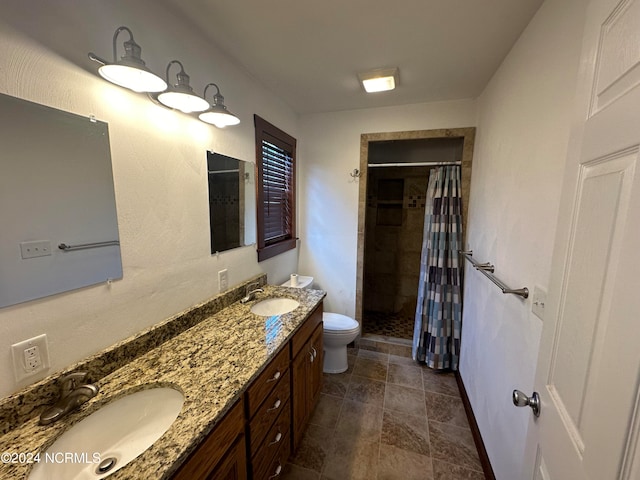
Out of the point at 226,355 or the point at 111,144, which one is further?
the point at 226,355

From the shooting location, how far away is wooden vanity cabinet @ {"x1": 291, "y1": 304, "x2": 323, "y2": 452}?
1.47 m

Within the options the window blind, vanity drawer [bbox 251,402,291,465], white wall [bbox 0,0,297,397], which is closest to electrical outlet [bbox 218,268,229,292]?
white wall [bbox 0,0,297,397]

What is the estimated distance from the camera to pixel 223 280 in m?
1.67

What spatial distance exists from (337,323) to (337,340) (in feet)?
0.51

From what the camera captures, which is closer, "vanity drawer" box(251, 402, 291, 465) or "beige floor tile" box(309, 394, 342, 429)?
"vanity drawer" box(251, 402, 291, 465)

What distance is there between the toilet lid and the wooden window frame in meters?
0.76

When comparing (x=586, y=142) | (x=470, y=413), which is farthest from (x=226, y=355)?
(x=470, y=413)

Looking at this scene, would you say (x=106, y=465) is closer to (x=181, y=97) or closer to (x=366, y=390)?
(x=181, y=97)

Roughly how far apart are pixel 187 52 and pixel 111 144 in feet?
2.23

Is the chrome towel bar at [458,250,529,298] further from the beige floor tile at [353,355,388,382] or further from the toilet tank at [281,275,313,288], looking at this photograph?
the toilet tank at [281,275,313,288]

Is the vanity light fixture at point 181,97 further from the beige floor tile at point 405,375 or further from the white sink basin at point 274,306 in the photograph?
the beige floor tile at point 405,375

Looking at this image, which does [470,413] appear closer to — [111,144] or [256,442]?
[256,442]

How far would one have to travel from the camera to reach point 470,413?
1843mm

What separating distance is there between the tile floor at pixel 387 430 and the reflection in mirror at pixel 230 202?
1.39 metres
